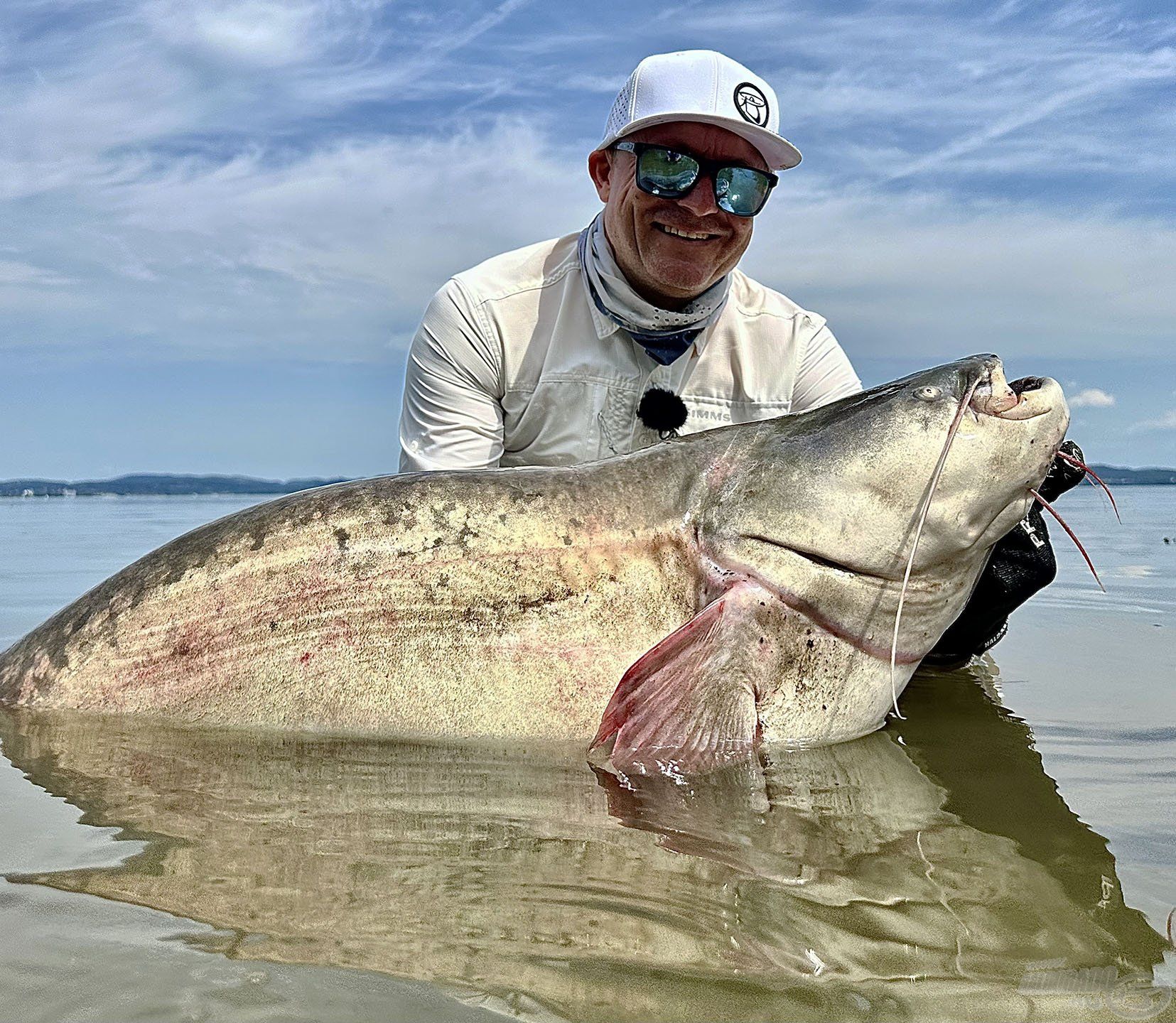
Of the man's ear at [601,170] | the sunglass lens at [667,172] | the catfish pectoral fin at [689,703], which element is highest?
the man's ear at [601,170]

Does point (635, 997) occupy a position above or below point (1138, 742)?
below

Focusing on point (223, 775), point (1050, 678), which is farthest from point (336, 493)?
point (1050, 678)

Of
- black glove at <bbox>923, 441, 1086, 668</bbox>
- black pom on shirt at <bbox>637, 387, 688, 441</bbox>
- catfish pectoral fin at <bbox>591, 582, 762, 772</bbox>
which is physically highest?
black pom on shirt at <bbox>637, 387, 688, 441</bbox>

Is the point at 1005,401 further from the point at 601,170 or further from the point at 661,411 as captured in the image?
the point at 601,170

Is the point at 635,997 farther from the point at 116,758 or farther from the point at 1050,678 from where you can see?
the point at 1050,678

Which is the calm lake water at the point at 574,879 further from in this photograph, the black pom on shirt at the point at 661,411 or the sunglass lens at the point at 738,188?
the sunglass lens at the point at 738,188

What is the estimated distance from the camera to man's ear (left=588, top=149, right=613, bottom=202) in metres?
5.07

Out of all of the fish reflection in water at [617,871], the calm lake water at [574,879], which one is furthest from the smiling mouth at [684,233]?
the fish reflection in water at [617,871]

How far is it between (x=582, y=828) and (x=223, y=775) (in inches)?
41.7

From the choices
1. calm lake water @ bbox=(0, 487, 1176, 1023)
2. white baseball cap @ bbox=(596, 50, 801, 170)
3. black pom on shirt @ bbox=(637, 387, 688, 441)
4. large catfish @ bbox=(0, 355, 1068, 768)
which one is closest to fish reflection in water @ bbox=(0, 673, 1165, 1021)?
calm lake water @ bbox=(0, 487, 1176, 1023)

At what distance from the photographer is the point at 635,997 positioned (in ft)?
5.82

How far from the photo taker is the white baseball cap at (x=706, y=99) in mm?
4570

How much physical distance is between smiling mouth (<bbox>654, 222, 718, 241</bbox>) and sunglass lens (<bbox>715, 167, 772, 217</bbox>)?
0.14 metres

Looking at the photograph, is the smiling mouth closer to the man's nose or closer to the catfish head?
the man's nose
